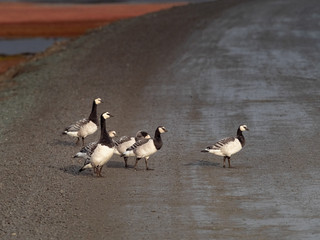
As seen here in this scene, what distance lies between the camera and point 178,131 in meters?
20.8

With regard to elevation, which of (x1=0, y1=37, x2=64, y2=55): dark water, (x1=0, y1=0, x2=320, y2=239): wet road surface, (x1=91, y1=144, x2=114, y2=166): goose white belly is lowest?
(x1=0, y1=37, x2=64, y2=55): dark water

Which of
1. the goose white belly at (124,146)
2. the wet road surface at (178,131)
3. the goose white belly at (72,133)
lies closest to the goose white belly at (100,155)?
the wet road surface at (178,131)

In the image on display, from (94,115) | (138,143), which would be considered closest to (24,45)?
(94,115)

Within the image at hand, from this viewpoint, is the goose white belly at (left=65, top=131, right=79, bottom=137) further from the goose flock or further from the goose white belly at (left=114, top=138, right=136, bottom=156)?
the goose white belly at (left=114, top=138, right=136, bottom=156)

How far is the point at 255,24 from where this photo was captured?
41.8 m

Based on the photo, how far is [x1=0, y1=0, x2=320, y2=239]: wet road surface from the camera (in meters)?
13.2

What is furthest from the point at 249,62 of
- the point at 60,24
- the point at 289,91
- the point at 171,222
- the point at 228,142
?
the point at 60,24

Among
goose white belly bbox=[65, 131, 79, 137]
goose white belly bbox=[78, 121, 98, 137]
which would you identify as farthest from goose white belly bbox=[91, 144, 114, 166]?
goose white belly bbox=[65, 131, 79, 137]

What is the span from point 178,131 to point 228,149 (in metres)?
4.04

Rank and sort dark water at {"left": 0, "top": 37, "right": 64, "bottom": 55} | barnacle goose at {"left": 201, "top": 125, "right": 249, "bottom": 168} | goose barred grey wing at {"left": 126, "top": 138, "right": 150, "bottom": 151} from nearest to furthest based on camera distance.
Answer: barnacle goose at {"left": 201, "top": 125, "right": 249, "bottom": 168}
goose barred grey wing at {"left": 126, "top": 138, "right": 150, "bottom": 151}
dark water at {"left": 0, "top": 37, "right": 64, "bottom": 55}

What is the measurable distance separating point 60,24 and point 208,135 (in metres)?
48.3

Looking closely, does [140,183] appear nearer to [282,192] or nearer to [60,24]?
[282,192]

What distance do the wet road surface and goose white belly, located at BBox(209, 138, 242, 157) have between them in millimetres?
312

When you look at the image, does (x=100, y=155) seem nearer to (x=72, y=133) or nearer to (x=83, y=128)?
(x=83, y=128)
